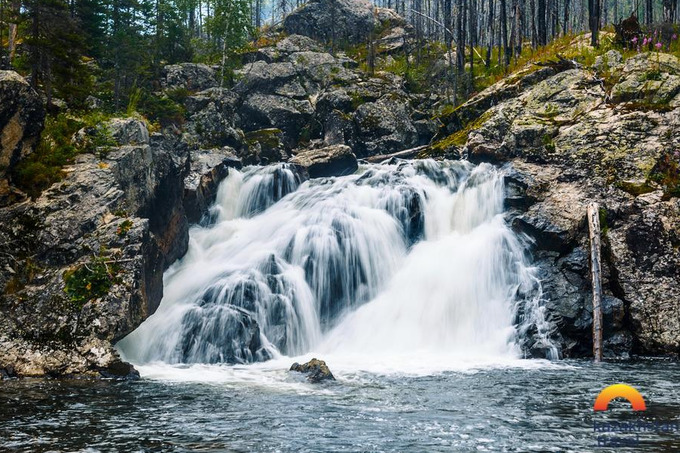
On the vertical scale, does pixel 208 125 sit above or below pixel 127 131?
above

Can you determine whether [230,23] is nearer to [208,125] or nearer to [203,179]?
[208,125]

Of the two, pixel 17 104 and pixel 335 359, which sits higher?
pixel 17 104

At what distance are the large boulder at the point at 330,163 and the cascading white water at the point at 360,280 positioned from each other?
3972 millimetres

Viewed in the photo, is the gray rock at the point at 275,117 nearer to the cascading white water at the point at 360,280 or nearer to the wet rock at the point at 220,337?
the cascading white water at the point at 360,280

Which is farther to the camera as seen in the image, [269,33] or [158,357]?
[269,33]

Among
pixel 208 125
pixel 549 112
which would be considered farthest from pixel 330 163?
pixel 549 112

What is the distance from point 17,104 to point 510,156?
736 inches

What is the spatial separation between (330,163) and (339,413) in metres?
20.2

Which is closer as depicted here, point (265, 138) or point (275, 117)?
point (265, 138)

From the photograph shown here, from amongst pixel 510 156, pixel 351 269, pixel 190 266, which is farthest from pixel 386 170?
pixel 190 266

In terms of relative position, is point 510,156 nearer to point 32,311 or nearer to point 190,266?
point 190,266

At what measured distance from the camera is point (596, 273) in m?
17.1

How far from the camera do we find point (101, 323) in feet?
48.0

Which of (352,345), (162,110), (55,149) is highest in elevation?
(162,110)
